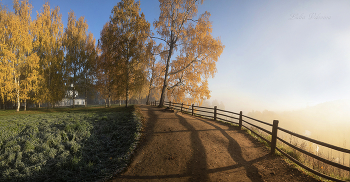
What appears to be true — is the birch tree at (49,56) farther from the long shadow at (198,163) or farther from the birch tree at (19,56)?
the long shadow at (198,163)

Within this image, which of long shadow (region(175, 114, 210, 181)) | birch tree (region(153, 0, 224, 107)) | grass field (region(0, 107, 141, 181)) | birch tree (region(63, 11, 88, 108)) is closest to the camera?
long shadow (region(175, 114, 210, 181))

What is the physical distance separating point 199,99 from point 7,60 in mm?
23620

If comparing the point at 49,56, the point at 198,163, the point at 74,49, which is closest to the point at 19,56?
the point at 49,56

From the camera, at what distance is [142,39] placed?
18875 mm

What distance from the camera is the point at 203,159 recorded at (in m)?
5.62

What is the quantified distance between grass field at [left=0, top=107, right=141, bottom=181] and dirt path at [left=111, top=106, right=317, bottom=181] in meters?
0.82

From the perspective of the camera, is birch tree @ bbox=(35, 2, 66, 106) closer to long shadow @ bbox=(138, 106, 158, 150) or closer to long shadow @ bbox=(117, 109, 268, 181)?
long shadow @ bbox=(138, 106, 158, 150)

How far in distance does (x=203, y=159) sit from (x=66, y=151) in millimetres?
6174

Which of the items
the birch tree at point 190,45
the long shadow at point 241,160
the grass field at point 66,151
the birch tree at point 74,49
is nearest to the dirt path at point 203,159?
the long shadow at point 241,160

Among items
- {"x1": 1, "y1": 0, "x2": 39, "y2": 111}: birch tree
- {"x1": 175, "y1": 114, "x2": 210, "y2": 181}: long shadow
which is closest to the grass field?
{"x1": 175, "y1": 114, "x2": 210, "y2": 181}: long shadow

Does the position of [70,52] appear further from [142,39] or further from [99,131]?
[99,131]

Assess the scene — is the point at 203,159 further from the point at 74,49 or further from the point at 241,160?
the point at 74,49

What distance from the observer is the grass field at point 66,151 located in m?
5.21

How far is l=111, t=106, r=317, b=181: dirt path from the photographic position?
4656mm
